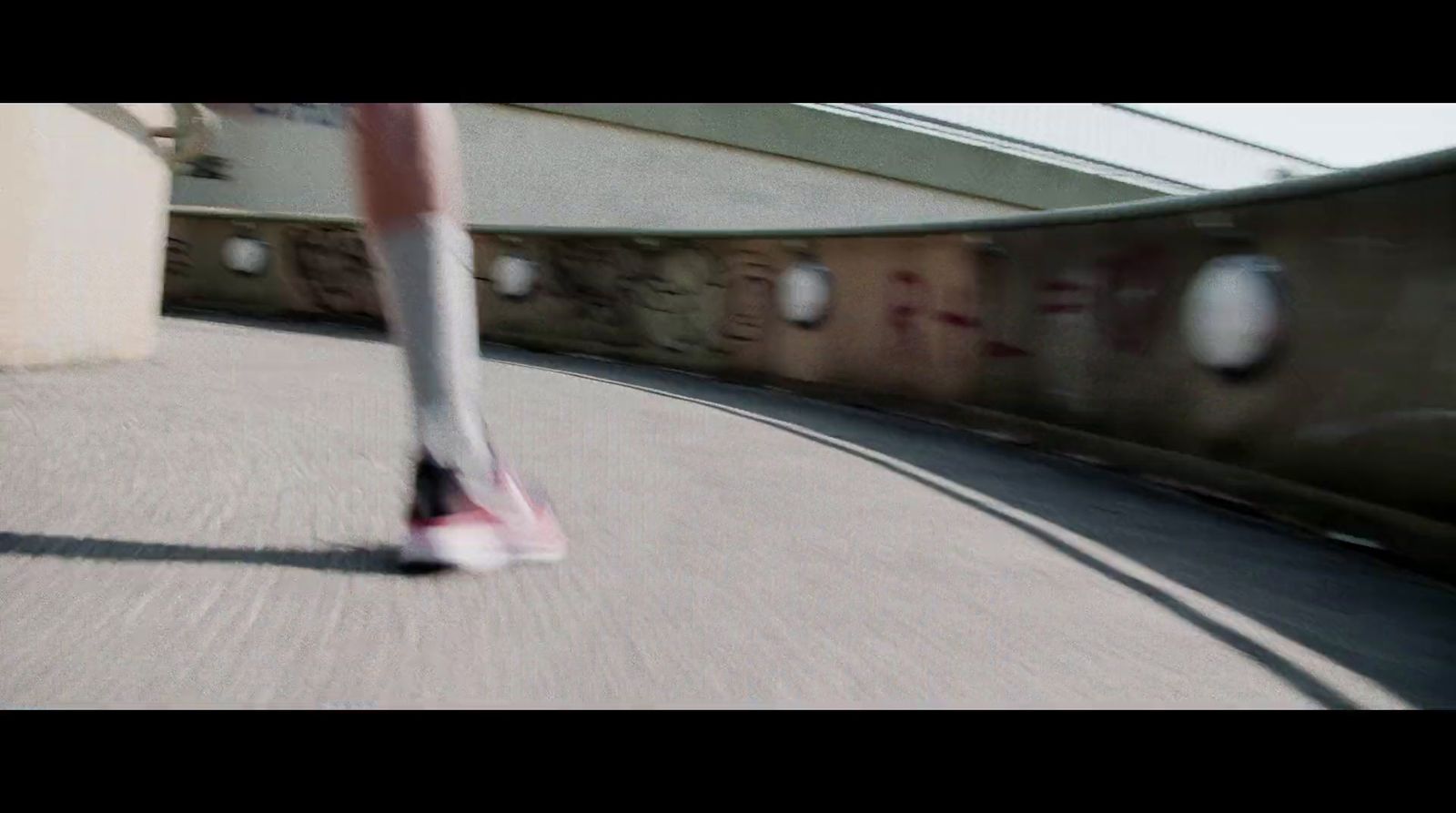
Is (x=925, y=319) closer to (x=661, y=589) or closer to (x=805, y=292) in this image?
(x=805, y=292)

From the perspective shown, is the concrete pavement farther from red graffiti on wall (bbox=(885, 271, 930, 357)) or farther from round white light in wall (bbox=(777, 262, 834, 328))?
round white light in wall (bbox=(777, 262, 834, 328))

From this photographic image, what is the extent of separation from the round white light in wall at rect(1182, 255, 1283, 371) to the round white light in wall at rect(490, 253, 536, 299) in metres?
8.04

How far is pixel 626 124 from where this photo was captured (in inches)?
834

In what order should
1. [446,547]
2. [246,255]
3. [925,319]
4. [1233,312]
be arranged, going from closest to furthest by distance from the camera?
[446,547]
[1233,312]
[925,319]
[246,255]

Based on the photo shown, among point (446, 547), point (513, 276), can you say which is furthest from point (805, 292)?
point (446, 547)

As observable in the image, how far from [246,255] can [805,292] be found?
8533mm

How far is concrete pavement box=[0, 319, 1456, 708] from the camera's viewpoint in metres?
1.76

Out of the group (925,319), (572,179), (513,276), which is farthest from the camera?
(572,179)

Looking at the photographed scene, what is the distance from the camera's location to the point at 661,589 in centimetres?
A: 236

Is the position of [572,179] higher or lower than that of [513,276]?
higher

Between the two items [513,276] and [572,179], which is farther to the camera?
[572,179]

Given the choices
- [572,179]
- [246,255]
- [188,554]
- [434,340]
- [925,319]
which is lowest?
[188,554]

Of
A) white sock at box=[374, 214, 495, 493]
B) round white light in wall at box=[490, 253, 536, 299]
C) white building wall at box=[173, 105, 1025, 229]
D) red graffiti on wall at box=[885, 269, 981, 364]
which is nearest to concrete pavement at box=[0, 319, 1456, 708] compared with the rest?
white sock at box=[374, 214, 495, 493]
